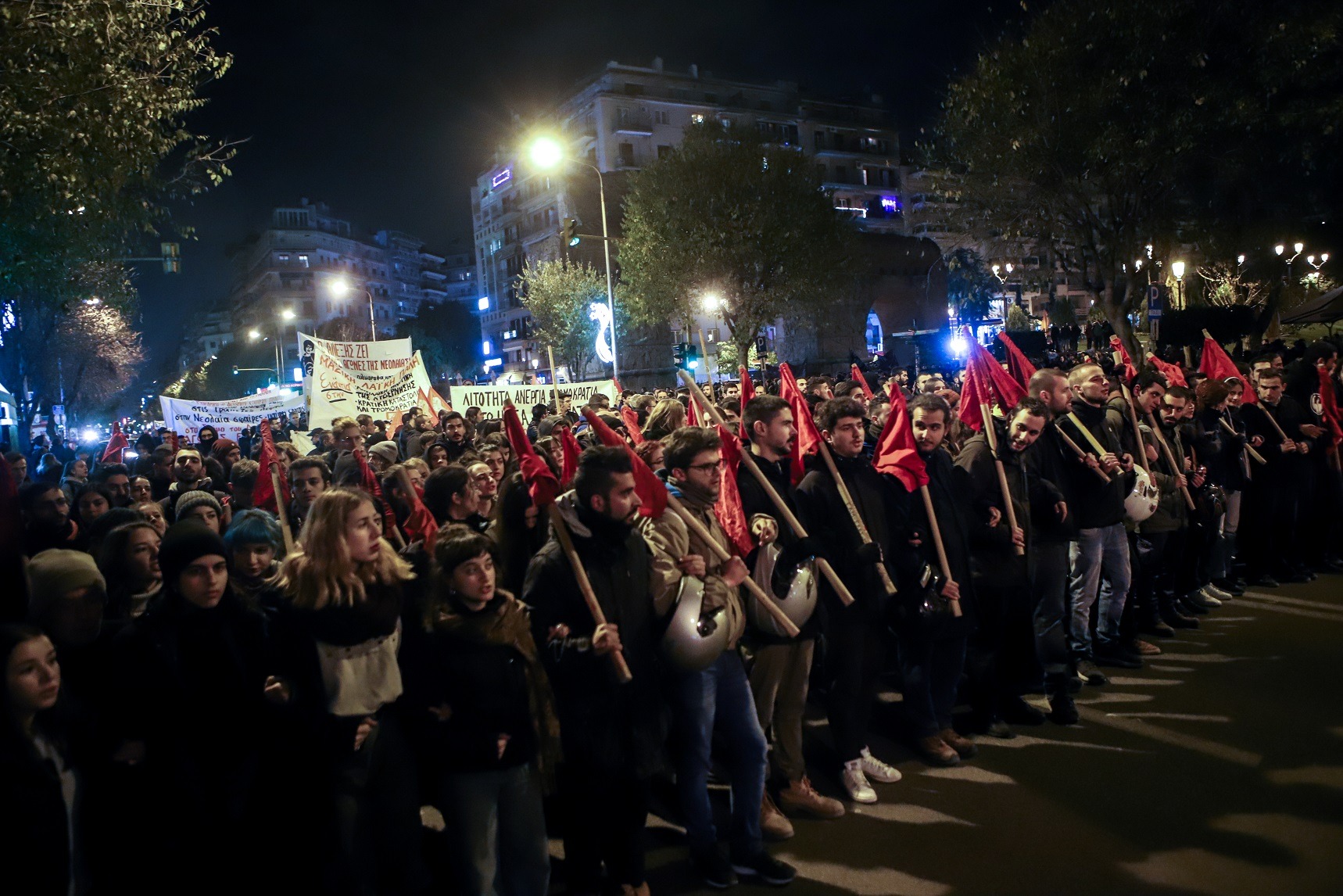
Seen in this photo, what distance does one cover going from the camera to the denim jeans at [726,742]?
162 inches

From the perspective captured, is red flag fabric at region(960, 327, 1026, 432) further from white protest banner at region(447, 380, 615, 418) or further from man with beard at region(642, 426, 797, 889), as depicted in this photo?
white protest banner at region(447, 380, 615, 418)

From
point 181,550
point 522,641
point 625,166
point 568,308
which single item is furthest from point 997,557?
point 625,166

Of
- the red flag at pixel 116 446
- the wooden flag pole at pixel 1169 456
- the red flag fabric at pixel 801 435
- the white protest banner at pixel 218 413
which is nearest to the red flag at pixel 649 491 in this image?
the red flag fabric at pixel 801 435

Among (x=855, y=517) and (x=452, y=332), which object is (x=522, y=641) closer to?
(x=855, y=517)

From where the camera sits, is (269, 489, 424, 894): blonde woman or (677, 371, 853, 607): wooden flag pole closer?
(269, 489, 424, 894): blonde woman

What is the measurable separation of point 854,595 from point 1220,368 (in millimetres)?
6364

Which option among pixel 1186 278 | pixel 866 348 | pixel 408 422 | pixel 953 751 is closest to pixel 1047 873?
pixel 953 751

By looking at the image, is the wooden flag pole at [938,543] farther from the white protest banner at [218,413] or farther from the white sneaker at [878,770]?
the white protest banner at [218,413]

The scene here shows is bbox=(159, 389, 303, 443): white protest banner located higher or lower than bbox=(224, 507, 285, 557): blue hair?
higher

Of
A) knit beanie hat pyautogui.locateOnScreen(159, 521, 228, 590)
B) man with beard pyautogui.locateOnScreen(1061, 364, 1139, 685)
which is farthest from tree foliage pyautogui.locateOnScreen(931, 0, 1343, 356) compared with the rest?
knit beanie hat pyautogui.locateOnScreen(159, 521, 228, 590)

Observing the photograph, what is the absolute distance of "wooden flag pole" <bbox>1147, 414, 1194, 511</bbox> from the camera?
24.5 feet

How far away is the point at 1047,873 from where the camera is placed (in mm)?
4047

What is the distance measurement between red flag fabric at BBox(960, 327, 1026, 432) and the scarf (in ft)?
12.0

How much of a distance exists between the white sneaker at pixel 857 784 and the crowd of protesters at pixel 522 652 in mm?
34
